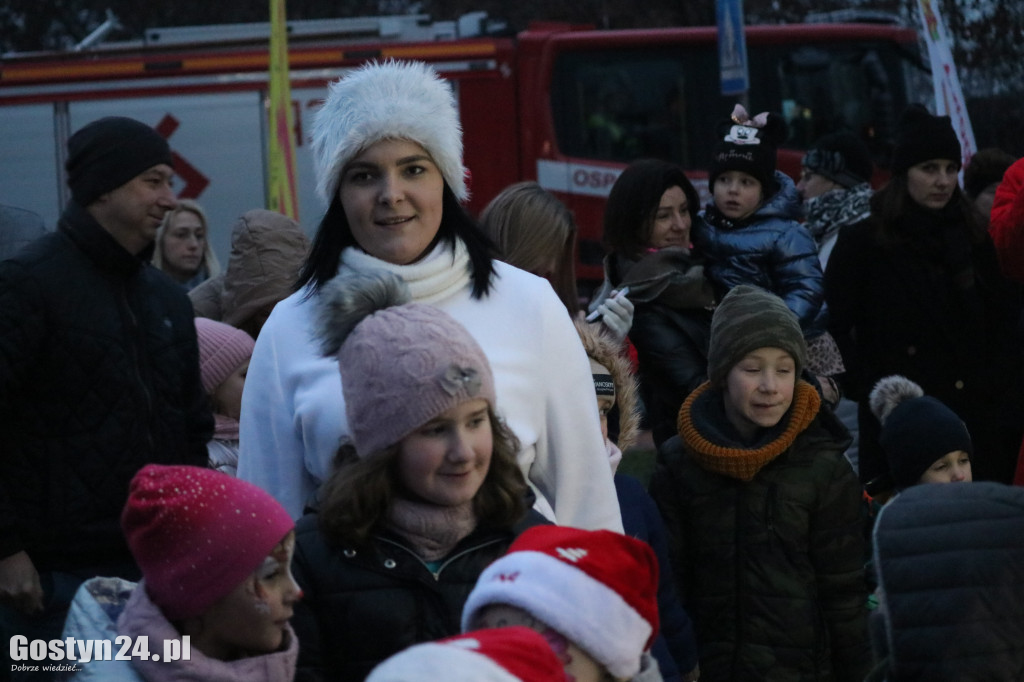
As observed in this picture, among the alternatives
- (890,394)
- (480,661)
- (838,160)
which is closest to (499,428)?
(480,661)

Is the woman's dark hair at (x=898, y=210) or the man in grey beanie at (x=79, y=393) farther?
the woman's dark hair at (x=898, y=210)

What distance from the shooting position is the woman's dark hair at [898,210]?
21.5 ft

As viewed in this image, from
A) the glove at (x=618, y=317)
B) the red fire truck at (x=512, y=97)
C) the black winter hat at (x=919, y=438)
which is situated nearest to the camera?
the black winter hat at (x=919, y=438)

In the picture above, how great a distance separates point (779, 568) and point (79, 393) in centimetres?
211

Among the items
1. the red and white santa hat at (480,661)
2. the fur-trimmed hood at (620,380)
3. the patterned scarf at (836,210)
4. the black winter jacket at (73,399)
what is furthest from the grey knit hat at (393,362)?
the patterned scarf at (836,210)

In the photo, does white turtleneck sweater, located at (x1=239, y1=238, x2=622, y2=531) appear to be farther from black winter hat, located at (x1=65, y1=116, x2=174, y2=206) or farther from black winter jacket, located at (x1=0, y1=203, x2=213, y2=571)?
black winter hat, located at (x1=65, y1=116, x2=174, y2=206)

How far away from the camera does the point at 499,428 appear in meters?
3.24

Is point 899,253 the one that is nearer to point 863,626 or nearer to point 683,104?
point 863,626

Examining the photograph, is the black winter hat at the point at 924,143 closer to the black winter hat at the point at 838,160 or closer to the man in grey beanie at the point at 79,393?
the black winter hat at the point at 838,160

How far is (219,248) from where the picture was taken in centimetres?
1463

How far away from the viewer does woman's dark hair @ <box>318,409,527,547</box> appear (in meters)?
→ 3.10

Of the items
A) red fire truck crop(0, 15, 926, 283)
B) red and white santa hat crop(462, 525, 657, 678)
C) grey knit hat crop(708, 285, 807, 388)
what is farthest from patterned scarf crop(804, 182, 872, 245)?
red fire truck crop(0, 15, 926, 283)

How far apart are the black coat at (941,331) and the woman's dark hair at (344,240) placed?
3311 millimetres

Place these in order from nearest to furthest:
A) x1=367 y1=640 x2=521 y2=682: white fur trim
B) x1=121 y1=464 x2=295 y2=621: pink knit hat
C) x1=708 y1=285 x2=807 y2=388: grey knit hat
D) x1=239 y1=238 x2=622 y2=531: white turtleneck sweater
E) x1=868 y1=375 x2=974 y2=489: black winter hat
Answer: x1=367 y1=640 x2=521 y2=682: white fur trim < x1=121 y1=464 x2=295 y2=621: pink knit hat < x1=239 y1=238 x2=622 y2=531: white turtleneck sweater < x1=708 y1=285 x2=807 y2=388: grey knit hat < x1=868 y1=375 x2=974 y2=489: black winter hat
